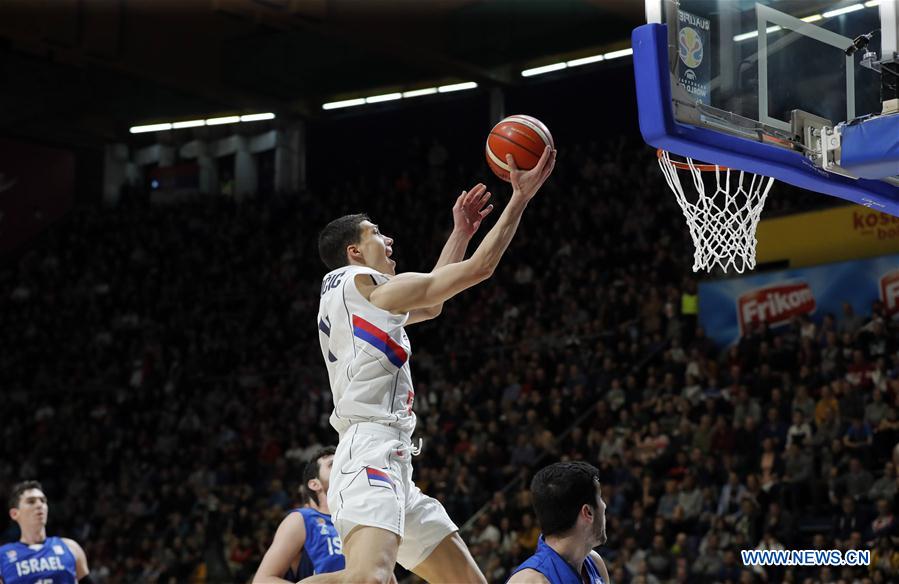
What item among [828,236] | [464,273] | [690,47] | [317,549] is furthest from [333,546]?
[828,236]

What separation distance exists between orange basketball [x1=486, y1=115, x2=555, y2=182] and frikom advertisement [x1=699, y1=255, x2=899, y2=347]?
32.7ft

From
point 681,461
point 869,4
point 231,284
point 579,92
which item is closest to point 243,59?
point 231,284

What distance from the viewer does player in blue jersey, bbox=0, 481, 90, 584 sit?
7.73 metres

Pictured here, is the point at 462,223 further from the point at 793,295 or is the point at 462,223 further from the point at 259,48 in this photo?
the point at 259,48

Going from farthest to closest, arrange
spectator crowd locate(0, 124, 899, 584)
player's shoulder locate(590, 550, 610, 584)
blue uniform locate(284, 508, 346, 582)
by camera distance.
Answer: spectator crowd locate(0, 124, 899, 584), blue uniform locate(284, 508, 346, 582), player's shoulder locate(590, 550, 610, 584)

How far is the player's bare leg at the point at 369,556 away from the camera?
4.09 metres

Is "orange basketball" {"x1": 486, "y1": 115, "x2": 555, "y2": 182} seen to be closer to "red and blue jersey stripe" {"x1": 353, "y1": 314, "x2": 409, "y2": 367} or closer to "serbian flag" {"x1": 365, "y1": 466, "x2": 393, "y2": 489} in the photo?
"red and blue jersey stripe" {"x1": 353, "y1": 314, "x2": 409, "y2": 367}

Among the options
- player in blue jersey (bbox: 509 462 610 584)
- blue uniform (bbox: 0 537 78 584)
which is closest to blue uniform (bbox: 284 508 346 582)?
player in blue jersey (bbox: 509 462 610 584)

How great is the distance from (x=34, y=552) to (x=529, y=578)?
5543mm

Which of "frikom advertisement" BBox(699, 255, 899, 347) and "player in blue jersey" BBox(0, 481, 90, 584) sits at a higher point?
"frikom advertisement" BBox(699, 255, 899, 347)

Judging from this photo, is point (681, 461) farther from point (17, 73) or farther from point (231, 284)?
point (17, 73)

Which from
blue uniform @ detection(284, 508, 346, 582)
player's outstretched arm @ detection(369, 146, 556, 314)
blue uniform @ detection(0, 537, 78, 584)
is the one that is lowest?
blue uniform @ detection(0, 537, 78, 584)

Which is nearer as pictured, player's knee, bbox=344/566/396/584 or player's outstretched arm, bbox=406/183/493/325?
player's knee, bbox=344/566/396/584

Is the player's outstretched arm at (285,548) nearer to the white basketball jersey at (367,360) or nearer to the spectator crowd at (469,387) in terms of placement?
the white basketball jersey at (367,360)
